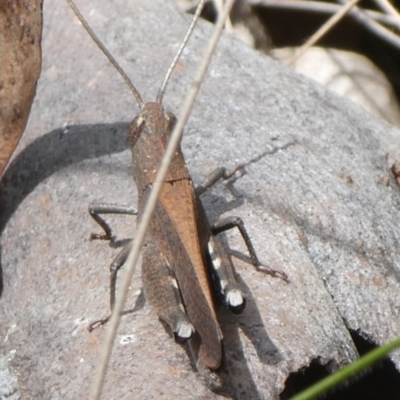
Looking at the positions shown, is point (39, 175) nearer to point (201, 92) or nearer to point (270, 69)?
point (201, 92)

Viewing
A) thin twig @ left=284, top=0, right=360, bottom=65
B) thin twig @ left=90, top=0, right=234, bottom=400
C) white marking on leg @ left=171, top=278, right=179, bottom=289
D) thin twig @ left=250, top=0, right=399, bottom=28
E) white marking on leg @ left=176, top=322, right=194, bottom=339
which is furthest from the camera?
thin twig @ left=250, top=0, right=399, bottom=28

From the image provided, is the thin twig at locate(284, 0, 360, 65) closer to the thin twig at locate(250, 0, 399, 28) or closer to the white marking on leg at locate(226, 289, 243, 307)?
the thin twig at locate(250, 0, 399, 28)

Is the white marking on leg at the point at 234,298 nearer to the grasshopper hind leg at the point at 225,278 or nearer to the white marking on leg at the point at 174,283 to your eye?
the grasshopper hind leg at the point at 225,278

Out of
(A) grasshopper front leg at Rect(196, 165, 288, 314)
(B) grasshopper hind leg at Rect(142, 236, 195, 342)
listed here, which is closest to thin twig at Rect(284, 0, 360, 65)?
(A) grasshopper front leg at Rect(196, 165, 288, 314)

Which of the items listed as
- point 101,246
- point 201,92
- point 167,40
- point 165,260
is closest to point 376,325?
point 165,260

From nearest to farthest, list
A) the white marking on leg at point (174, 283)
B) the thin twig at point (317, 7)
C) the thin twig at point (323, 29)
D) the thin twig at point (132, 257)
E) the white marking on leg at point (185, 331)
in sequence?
the thin twig at point (132, 257), the white marking on leg at point (185, 331), the white marking on leg at point (174, 283), the thin twig at point (323, 29), the thin twig at point (317, 7)

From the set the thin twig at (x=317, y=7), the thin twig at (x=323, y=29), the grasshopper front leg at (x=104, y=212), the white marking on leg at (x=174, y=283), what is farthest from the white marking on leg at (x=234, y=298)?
the thin twig at (x=317, y=7)
